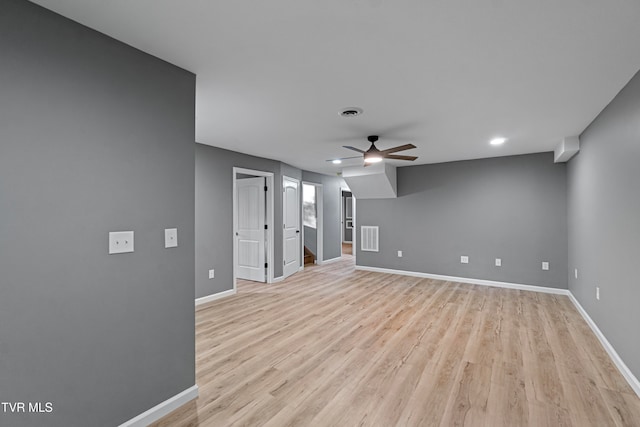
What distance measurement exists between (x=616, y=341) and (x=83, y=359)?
13.6 feet

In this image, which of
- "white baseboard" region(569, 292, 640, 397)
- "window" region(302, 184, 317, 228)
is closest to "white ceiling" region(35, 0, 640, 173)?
"white baseboard" region(569, 292, 640, 397)

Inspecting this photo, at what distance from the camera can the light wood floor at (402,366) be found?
199 centimetres

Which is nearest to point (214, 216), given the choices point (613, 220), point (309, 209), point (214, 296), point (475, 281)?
point (214, 296)

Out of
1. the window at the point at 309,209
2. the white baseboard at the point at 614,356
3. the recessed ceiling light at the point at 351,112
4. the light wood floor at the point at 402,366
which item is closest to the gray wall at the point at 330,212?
the window at the point at 309,209

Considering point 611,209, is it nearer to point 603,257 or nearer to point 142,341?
point 603,257

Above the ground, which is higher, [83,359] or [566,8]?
[566,8]

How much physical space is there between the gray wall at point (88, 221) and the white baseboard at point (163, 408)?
4cm

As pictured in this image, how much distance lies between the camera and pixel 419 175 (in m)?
6.27

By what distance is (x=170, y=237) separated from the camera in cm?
204

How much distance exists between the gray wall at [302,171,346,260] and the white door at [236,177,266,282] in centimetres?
186

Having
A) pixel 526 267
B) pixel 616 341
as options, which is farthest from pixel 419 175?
pixel 616 341

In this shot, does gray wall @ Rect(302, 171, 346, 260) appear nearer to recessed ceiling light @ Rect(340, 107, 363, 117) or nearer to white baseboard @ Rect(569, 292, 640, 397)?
recessed ceiling light @ Rect(340, 107, 363, 117)

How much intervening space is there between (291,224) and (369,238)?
189 cm

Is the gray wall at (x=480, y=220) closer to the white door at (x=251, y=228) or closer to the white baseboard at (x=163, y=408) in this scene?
the white door at (x=251, y=228)
